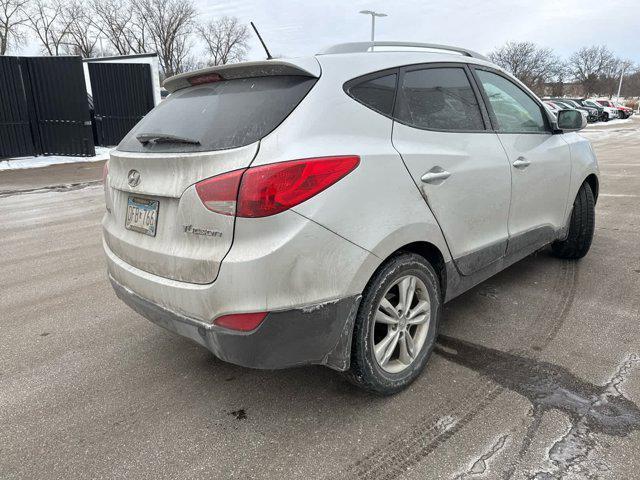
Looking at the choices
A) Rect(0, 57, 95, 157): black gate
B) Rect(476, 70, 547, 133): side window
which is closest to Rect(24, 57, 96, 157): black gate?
Rect(0, 57, 95, 157): black gate

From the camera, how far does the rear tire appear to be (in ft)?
14.5

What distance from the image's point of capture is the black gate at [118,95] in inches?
595

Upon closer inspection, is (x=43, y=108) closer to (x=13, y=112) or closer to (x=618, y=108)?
(x=13, y=112)

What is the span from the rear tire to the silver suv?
181 centimetres

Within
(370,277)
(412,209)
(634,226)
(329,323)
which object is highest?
(412,209)

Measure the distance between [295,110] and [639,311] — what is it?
10.00 feet

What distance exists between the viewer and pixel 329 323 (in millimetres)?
2102

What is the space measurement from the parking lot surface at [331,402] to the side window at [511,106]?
1338 mm

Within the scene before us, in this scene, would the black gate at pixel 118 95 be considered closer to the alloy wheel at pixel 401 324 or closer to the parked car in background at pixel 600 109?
the alloy wheel at pixel 401 324

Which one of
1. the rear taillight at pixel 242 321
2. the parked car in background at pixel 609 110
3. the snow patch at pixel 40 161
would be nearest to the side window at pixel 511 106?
the rear taillight at pixel 242 321

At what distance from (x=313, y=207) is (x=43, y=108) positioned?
1465 centimetres

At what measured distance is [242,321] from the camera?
6.55ft

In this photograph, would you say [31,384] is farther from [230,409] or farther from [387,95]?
[387,95]

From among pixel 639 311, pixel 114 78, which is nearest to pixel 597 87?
pixel 114 78
